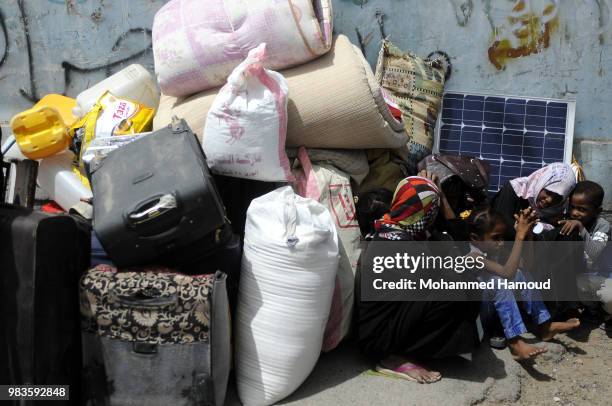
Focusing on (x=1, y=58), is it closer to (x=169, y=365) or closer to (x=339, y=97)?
(x=339, y=97)

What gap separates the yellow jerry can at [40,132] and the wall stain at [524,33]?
267 cm

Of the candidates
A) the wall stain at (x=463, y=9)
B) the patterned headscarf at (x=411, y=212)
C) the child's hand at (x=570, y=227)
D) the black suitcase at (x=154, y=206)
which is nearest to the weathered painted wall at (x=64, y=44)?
the black suitcase at (x=154, y=206)

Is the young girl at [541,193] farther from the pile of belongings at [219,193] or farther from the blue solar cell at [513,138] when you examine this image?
the pile of belongings at [219,193]

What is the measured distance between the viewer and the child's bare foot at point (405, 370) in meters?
3.00

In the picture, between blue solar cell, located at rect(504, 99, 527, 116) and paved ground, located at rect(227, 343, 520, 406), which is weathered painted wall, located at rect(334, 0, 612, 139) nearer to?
blue solar cell, located at rect(504, 99, 527, 116)

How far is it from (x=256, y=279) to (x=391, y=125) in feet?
3.90

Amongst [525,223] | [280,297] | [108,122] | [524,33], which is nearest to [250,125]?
[280,297]

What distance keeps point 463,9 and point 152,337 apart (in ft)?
9.48

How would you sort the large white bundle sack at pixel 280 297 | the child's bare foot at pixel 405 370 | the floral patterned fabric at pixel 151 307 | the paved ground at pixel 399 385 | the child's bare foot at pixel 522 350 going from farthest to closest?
the child's bare foot at pixel 522 350 < the child's bare foot at pixel 405 370 < the paved ground at pixel 399 385 < the large white bundle sack at pixel 280 297 < the floral patterned fabric at pixel 151 307

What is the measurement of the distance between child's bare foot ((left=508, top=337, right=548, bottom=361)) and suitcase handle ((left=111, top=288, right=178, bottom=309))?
1695 mm

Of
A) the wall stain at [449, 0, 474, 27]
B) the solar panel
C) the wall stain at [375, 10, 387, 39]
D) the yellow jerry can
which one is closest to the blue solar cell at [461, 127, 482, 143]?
the solar panel

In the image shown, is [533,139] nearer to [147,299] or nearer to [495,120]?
[495,120]

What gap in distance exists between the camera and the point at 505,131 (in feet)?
14.1

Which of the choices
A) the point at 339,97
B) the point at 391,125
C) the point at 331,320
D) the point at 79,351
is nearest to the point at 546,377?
the point at 331,320
